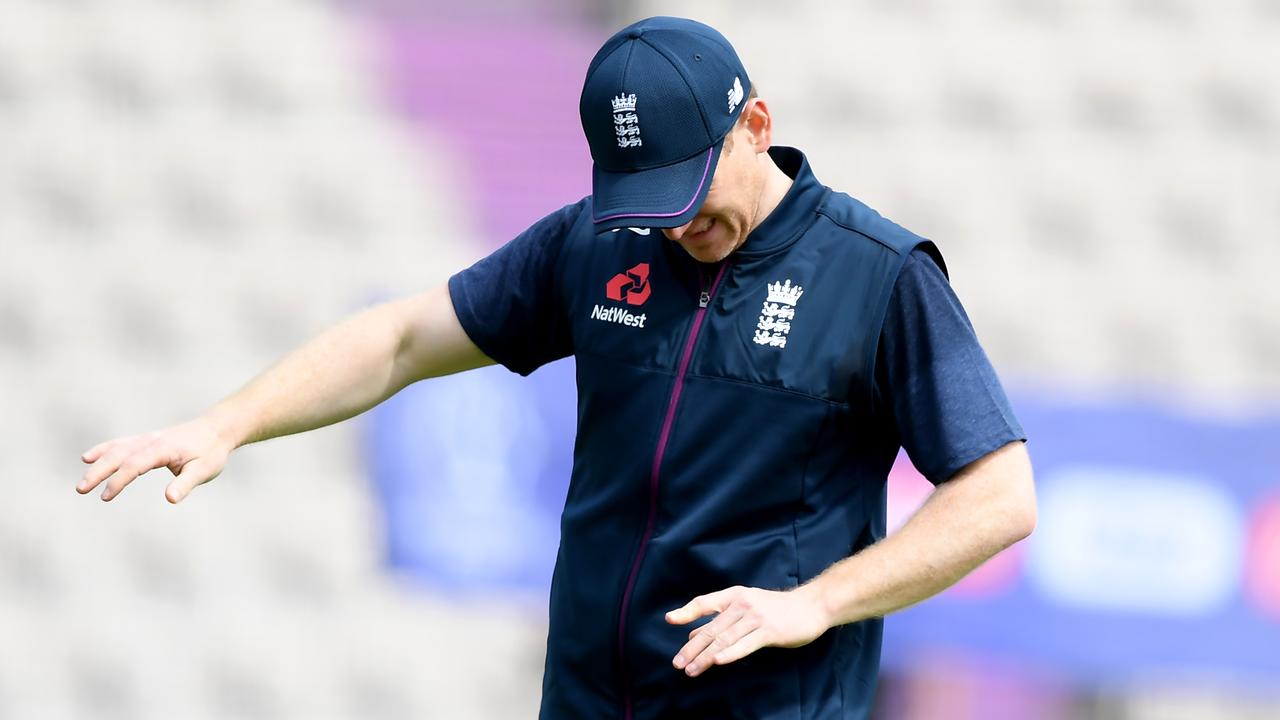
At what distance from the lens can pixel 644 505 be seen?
2.27m

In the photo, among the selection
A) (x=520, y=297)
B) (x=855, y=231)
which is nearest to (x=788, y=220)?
(x=855, y=231)

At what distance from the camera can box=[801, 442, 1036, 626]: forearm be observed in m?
2.12

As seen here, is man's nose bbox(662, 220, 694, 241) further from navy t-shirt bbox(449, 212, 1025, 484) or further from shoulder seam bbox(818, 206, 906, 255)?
navy t-shirt bbox(449, 212, 1025, 484)

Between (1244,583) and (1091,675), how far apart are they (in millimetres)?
466

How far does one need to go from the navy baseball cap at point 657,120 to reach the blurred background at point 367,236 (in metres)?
3.25

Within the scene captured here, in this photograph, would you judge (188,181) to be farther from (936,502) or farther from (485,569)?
(936,502)

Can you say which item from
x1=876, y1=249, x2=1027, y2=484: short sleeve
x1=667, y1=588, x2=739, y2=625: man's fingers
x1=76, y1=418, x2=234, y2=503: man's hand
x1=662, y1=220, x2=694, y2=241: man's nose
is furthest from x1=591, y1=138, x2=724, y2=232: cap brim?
x1=76, y1=418, x2=234, y2=503: man's hand

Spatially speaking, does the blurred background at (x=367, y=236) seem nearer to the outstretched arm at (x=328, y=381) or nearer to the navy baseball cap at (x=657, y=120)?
the outstretched arm at (x=328, y=381)

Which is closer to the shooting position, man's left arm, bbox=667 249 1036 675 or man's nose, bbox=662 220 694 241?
man's left arm, bbox=667 249 1036 675

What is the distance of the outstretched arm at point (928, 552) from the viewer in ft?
6.88

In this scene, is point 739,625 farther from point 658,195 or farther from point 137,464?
point 137,464

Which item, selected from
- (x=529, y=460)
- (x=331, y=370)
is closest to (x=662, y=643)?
(x=331, y=370)

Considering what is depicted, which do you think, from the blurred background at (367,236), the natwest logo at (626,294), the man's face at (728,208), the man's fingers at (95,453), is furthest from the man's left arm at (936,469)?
the blurred background at (367,236)

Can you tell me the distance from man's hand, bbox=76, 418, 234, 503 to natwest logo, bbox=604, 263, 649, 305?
1.90 ft
